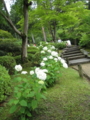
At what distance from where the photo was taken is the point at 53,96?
9.92 ft

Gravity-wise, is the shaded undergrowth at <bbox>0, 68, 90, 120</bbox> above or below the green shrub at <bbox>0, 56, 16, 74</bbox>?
below

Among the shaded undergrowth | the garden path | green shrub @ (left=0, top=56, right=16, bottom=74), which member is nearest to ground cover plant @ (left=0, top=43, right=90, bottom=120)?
the shaded undergrowth

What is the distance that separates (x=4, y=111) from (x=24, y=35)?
182 inches

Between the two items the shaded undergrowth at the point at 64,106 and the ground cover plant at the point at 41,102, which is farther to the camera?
the shaded undergrowth at the point at 64,106

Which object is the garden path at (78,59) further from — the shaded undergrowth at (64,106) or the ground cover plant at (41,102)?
the ground cover plant at (41,102)

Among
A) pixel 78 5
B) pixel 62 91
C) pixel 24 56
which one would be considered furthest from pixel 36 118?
pixel 78 5

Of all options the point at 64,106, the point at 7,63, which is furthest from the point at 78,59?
the point at 64,106

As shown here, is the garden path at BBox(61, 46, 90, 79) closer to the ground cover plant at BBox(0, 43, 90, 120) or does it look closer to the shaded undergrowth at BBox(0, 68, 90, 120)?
the shaded undergrowth at BBox(0, 68, 90, 120)

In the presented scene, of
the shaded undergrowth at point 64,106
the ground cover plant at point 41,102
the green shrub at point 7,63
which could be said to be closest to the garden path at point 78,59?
the green shrub at point 7,63

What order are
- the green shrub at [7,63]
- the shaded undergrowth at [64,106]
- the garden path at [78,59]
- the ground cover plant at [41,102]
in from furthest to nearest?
the garden path at [78,59] → the green shrub at [7,63] → the shaded undergrowth at [64,106] → the ground cover plant at [41,102]

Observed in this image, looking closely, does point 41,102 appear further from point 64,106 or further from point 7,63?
point 7,63

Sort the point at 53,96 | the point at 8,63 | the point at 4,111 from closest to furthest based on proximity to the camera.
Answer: the point at 4,111 → the point at 53,96 → the point at 8,63

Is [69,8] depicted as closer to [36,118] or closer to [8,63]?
[8,63]

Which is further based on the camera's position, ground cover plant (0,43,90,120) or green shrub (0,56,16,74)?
green shrub (0,56,16,74)
